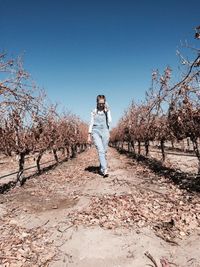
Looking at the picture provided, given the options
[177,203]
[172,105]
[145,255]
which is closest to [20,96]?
[145,255]

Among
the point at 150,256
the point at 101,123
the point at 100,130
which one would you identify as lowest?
the point at 150,256

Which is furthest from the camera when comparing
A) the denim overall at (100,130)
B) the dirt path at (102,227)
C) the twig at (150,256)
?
the denim overall at (100,130)

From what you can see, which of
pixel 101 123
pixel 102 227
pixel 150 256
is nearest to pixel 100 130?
pixel 101 123

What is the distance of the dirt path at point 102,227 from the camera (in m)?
3.75

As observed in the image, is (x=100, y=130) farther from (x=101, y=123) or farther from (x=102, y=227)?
(x=102, y=227)

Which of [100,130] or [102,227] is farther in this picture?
[100,130]

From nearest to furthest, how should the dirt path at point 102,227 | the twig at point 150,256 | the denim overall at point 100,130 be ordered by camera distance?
the twig at point 150,256
the dirt path at point 102,227
the denim overall at point 100,130

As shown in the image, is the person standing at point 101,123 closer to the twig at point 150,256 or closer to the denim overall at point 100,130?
the denim overall at point 100,130

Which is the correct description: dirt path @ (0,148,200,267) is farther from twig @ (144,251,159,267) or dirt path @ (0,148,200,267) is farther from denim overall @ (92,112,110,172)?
denim overall @ (92,112,110,172)

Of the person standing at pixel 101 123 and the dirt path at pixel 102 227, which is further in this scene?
the person standing at pixel 101 123

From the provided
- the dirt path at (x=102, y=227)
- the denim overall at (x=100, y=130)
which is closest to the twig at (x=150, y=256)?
the dirt path at (x=102, y=227)

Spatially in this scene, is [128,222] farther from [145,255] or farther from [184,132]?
A: [184,132]

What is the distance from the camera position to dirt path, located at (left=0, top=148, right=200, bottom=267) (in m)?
3.75

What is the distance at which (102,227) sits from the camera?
4.67 metres
